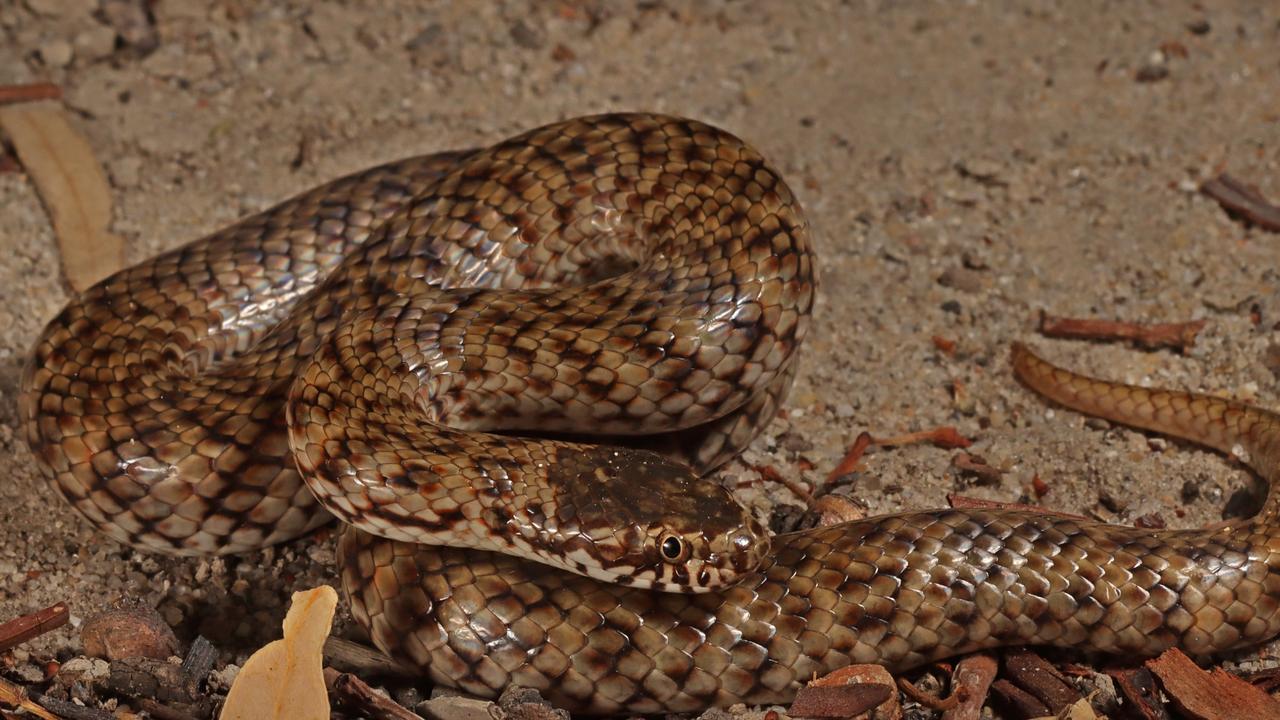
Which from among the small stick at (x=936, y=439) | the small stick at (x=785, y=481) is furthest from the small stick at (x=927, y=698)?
the small stick at (x=936, y=439)

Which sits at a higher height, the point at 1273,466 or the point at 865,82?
the point at 865,82

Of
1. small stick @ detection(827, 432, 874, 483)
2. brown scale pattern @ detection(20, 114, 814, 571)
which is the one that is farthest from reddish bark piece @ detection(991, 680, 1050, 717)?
small stick @ detection(827, 432, 874, 483)

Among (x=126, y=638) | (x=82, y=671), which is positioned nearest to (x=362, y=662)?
(x=126, y=638)

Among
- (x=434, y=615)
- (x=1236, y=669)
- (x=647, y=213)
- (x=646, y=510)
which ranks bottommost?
(x=1236, y=669)

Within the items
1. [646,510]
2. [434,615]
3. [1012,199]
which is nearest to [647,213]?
[646,510]

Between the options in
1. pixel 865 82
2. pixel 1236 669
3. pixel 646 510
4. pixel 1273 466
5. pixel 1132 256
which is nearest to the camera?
pixel 646 510

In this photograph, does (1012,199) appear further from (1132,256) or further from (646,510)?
(646,510)

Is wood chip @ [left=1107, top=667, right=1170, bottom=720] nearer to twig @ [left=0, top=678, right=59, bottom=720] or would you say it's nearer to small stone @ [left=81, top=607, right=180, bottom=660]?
small stone @ [left=81, top=607, right=180, bottom=660]

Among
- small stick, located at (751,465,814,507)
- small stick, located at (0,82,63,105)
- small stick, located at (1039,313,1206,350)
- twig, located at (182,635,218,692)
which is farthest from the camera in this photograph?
small stick, located at (0,82,63,105)
